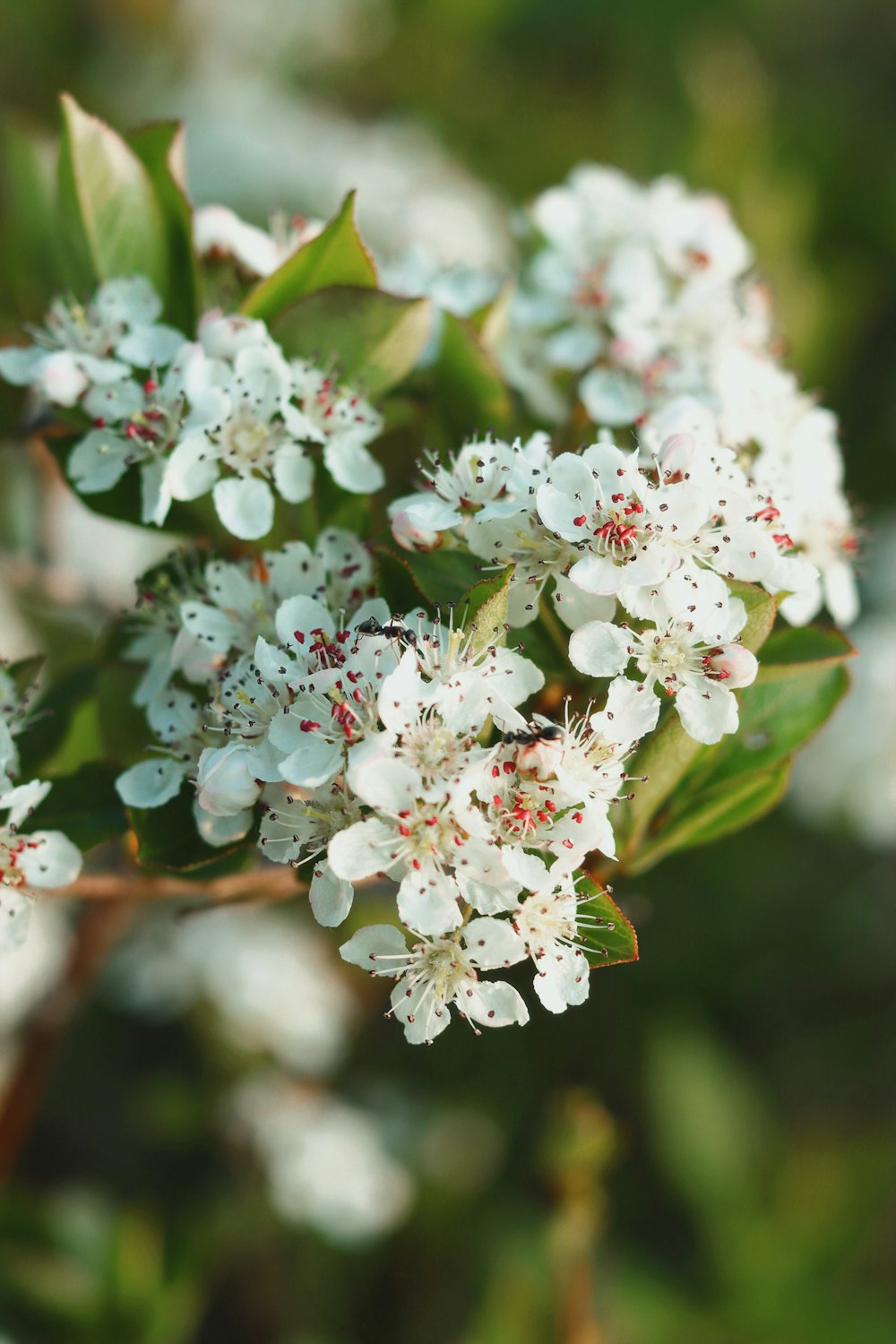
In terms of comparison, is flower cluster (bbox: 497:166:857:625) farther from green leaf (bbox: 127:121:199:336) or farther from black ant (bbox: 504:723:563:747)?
green leaf (bbox: 127:121:199:336)

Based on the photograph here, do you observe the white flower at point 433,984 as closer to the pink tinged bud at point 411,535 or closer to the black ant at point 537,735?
the black ant at point 537,735

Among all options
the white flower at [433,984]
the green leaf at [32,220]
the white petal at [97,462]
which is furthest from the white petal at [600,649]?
the green leaf at [32,220]

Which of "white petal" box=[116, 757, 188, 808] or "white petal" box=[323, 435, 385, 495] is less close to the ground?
"white petal" box=[323, 435, 385, 495]

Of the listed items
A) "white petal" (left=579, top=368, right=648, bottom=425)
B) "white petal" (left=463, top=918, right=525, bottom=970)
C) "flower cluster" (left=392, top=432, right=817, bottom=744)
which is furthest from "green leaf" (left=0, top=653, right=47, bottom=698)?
"white petal" (left=579, top=368, right=648, bottom=425)

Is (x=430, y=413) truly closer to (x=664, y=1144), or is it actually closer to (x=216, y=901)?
(x=216, y=901)

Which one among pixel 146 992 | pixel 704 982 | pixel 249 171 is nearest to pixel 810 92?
pixel 249 171

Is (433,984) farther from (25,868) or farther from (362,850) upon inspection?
(25,868)

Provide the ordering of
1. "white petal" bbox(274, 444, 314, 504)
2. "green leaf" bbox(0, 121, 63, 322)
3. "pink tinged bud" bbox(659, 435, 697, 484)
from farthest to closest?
"green leaf" bbox(0, 121, 63, 322) < "white petal" bbox(274, 444, 314, 504) < "pink tinged bud" bbox(659, 435, 697, 484)
